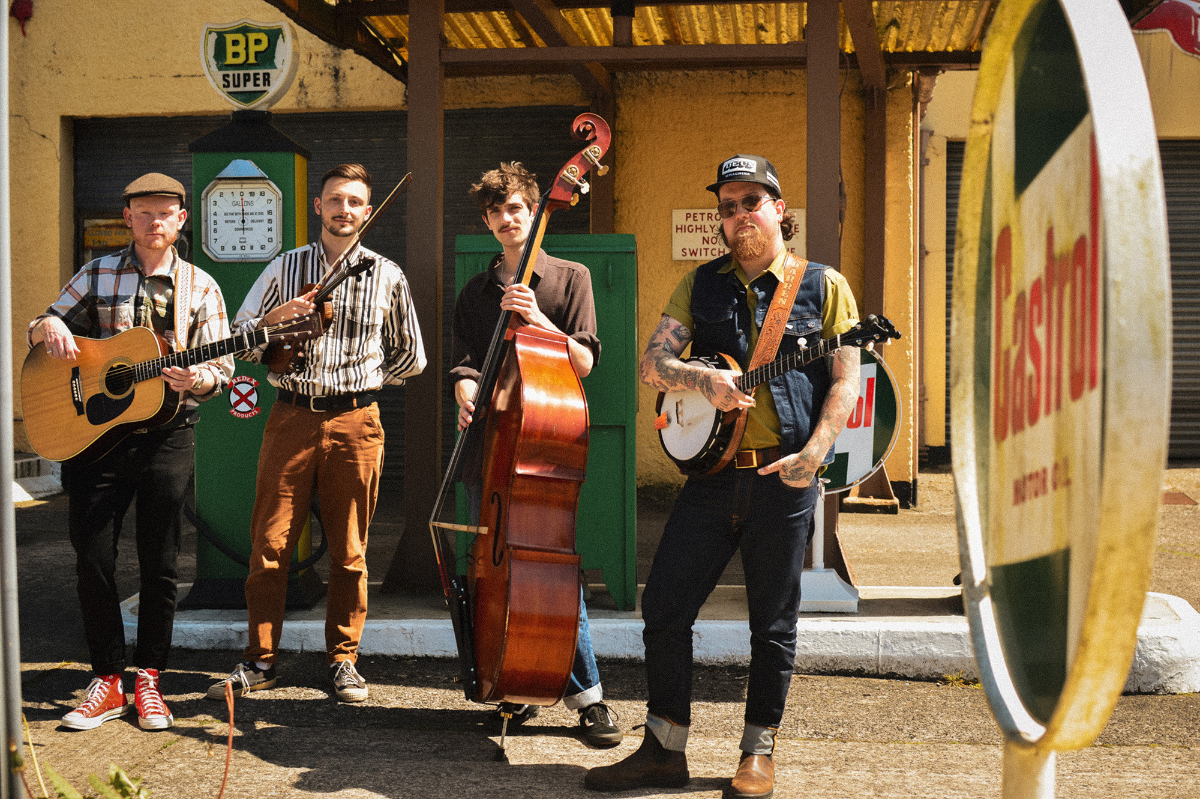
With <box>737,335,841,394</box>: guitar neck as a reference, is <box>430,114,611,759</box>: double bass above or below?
below

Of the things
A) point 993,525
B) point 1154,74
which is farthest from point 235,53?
point 1154,74

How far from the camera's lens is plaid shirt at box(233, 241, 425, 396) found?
12.3 ft

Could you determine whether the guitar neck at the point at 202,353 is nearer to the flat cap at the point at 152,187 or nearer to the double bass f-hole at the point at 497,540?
the flat cap at the point at 152,187

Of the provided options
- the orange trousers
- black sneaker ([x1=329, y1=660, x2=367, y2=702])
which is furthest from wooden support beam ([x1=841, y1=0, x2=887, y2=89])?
black sneaker ([x1=329, y1=660, x2=367, y2=702])

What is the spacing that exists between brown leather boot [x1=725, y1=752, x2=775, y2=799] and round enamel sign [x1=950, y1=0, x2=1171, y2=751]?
7.44ft

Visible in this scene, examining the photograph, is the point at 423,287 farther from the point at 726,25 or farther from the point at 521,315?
the point at 726,25

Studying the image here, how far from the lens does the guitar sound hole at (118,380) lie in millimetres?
3502

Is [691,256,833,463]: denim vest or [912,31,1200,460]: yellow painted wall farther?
[912,31,1200,460]: yellow painted wall

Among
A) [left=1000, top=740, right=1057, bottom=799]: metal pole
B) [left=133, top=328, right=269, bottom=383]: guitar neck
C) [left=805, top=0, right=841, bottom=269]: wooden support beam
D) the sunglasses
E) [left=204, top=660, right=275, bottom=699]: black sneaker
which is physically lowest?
[left=204, top=660, right=275, bottom=699]: black sneaker

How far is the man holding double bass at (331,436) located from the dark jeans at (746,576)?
4.25 feet

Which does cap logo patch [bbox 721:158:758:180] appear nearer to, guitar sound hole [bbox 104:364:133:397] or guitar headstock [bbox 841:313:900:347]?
guitar headstock [bbox 841:313:900:347]

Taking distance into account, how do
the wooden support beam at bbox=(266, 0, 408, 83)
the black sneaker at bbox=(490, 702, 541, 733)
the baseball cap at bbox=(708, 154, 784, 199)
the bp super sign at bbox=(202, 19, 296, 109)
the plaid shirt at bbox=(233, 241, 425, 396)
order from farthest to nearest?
the wooden support beam at bbox=(266, 0, 408, 83) → the bp super sign at bbox=(202, 19, 296, 109) → the plaid shirt at bbox=(233, 241, 425, 396) → the black sneaker at bbox=(490, 702, 541, 733) → the baseball cap at bbox=(708, 154, 784, 199)

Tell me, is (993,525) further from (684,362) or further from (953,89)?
(953,89)

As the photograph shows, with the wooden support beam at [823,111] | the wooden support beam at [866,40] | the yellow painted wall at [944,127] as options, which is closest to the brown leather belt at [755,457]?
the wooden support beam at [823,111]
